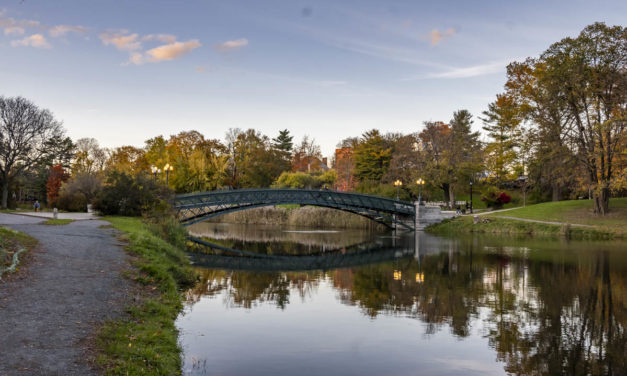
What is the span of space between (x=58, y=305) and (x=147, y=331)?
1.87 m

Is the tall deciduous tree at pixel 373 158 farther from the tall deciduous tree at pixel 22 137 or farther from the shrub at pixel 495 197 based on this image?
the tall deciduous tree at pixel 22 137

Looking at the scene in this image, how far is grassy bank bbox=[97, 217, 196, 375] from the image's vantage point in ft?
24.1

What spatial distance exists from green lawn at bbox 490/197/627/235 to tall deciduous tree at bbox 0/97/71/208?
4522 cm

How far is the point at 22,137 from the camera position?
157 ft

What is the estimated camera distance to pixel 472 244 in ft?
112

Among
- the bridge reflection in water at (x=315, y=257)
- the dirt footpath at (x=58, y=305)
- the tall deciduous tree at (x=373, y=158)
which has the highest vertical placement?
the tall deciduous tree at (x=373, y=158)

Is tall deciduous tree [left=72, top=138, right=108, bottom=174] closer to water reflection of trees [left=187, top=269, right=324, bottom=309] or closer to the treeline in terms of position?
the treeline

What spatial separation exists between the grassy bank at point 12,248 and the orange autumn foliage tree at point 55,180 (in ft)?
203

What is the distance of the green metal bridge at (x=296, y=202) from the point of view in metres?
37.9

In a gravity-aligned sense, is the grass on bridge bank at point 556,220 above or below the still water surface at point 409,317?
above

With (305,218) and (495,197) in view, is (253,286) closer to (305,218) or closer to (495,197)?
(305,218)

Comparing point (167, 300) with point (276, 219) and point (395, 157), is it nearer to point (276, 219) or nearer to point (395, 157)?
point (276, 219)

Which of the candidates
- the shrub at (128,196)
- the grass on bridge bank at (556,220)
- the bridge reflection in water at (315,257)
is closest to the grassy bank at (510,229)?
the grass on bridge bank at (556,220)

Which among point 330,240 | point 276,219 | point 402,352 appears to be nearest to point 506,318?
point 402,352
